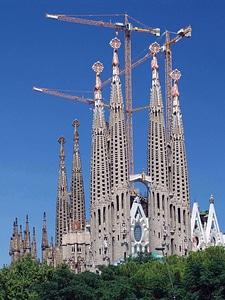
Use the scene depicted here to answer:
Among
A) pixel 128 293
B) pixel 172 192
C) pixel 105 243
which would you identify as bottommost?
pixel 128 293

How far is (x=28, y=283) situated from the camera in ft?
199

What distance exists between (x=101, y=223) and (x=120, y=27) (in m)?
34.8

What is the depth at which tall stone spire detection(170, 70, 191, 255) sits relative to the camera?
96.8m

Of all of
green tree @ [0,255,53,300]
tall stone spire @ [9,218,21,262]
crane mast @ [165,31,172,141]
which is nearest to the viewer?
green tree @ [0,255,53,300]

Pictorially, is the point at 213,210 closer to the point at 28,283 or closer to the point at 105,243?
the point at 105,243

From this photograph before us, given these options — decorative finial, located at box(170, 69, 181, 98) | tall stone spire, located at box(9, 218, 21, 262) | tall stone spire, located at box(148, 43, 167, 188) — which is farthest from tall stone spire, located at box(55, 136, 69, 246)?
decorative finial, located at box(170, 69, 181, 98)

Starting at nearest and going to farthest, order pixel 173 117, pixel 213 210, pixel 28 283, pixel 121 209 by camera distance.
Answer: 1. pixel 28 283
2. pixel 121 209
3. pixel 173 117
4. pixel 213 210

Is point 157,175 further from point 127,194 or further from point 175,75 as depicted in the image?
point 175,75

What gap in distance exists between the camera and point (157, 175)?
95250 mm

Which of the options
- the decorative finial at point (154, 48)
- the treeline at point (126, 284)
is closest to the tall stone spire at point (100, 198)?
the decorative finial at point (154, 48)

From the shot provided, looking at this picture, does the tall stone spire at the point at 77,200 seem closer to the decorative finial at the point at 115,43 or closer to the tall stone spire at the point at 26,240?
the tall stone spire at the point at 26,240

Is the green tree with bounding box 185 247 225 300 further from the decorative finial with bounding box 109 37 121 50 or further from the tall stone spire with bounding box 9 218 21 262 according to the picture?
the tall stone spire with bounding box 9 218 21 262

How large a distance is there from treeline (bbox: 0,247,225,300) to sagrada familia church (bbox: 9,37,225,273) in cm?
3050

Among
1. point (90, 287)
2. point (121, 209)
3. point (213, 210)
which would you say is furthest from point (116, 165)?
point (90, 287)
